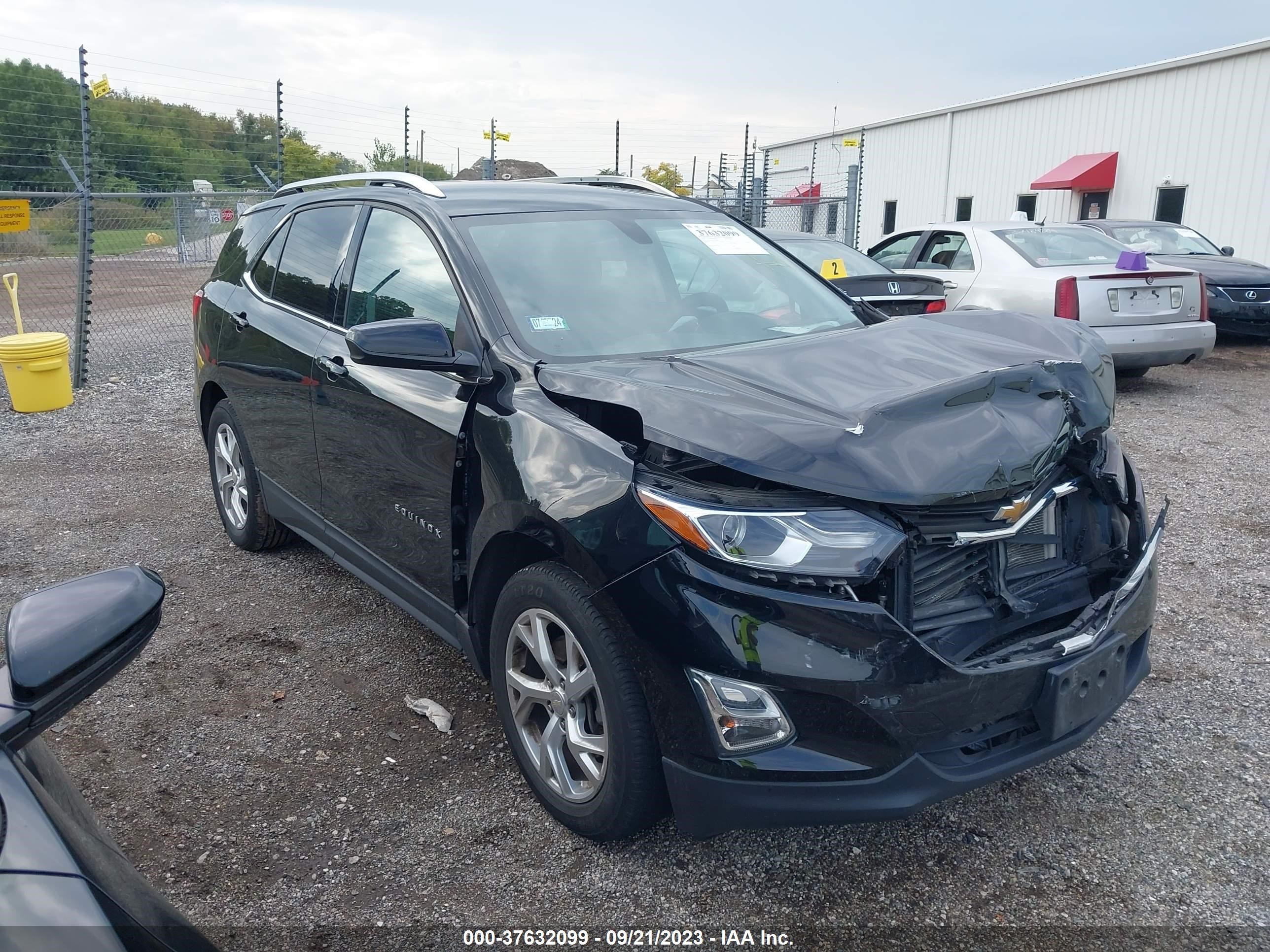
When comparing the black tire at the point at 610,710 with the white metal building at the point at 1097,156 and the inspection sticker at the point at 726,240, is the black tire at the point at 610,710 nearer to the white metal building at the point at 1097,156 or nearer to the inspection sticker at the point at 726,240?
the inspection sticker at the point at 726,240

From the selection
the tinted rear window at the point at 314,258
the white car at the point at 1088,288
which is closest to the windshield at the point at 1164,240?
the white car at the point at 1088,288

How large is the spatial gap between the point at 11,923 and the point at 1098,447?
272cm

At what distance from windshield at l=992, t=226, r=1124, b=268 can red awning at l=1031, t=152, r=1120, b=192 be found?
11.7m

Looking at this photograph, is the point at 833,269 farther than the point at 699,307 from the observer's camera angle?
Yes

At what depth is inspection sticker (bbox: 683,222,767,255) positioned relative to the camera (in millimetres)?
3859

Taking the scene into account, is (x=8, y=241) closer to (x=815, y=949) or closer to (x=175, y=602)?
(x=175, y=602)

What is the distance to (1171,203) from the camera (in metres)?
18.7

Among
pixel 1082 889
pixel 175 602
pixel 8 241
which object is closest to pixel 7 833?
pixel 1082 889

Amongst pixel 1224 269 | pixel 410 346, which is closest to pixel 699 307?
pixel 410 346

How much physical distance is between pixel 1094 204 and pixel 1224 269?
11.1 metres

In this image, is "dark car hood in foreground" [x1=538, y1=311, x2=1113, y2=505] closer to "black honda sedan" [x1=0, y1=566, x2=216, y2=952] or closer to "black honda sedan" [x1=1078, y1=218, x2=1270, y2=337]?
"black honda sedan" [x1=0, y1=566, x2=216, y2=952]

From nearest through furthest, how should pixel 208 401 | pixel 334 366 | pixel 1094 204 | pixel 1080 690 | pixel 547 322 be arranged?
pixel 1080 690 < pixel 547 322 < pixel 334 366 < pixel 208 401 < pixel 1094 204

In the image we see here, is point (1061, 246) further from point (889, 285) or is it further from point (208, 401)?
point (208, 401)

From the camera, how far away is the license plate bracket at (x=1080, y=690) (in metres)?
2.35
